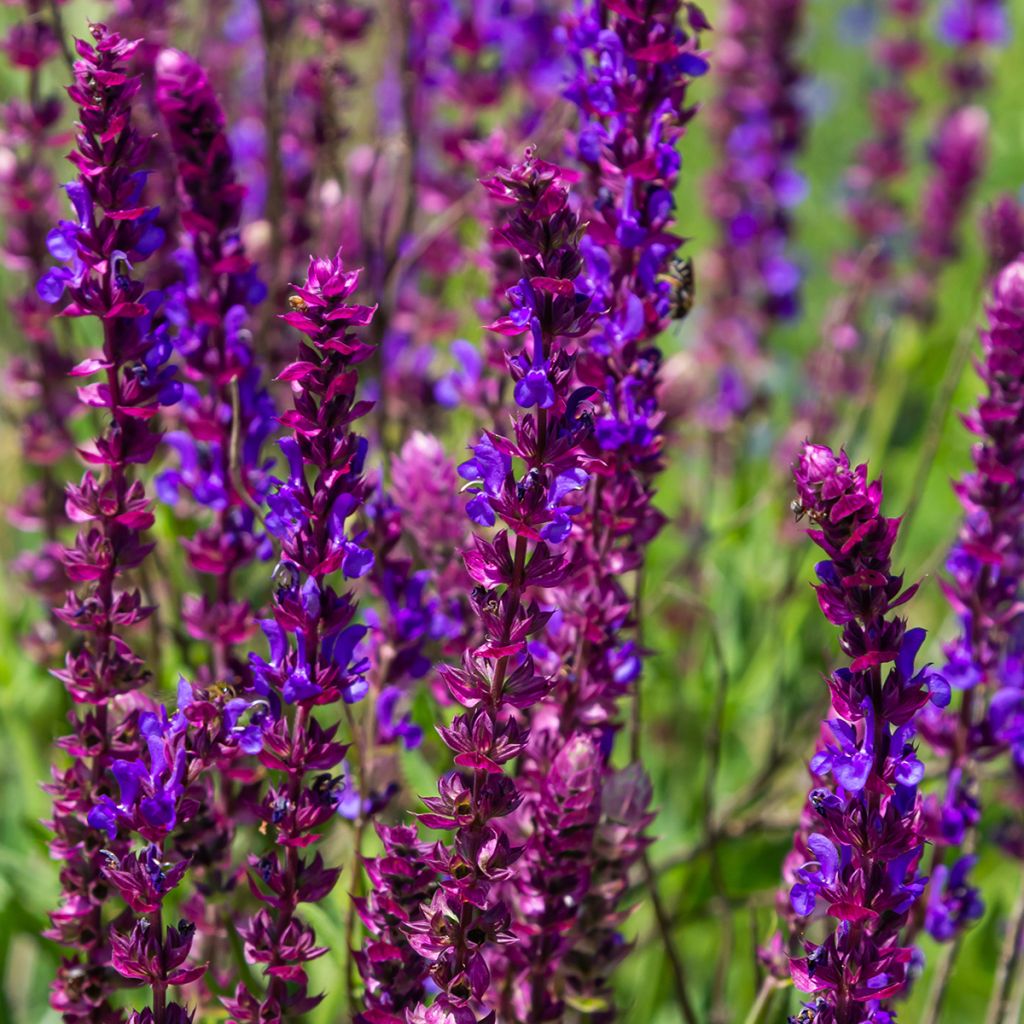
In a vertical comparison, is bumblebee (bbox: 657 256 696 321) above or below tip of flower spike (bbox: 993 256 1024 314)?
below

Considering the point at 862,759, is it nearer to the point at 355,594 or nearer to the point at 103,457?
the point at 355,594

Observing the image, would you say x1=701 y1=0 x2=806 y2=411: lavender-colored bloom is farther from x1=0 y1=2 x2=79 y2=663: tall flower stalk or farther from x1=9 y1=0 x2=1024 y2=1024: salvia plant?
x1=0 y1=2 x2=79 y2=663: tall flower stalk

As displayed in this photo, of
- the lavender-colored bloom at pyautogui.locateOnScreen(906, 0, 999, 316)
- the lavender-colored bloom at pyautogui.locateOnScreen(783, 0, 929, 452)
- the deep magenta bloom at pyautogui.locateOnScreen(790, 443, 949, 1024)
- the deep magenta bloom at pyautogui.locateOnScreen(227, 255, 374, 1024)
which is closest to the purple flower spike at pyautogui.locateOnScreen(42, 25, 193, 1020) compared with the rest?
the deep magenta bloom at pyautogui.locateOnScreen(227, 255, 374, 1024)

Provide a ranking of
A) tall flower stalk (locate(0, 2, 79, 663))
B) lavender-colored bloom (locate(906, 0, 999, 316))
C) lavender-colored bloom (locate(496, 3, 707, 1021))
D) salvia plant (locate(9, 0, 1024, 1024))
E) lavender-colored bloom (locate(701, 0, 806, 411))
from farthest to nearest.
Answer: lavender-colored bloom (locate(906, 0, 999, 316))
lavender-colored bloom (locate(701, 0, 806, 411))
tall flower stalk (locate(0, 2, 79, 663))
lavender-colored bloom (locate(496, 3, 707, 1021))
salvia plant (locate(9, 0, 1024, 1024))

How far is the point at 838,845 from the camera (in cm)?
130

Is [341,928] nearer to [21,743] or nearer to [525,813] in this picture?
[525,813]

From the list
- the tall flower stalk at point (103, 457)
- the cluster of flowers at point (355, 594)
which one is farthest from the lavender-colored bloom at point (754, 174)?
the tall flower stalk at point (103, 457)

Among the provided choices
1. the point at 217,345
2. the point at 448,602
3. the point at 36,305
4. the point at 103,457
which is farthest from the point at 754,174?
the point at 103,457

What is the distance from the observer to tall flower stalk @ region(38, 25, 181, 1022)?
129 cm

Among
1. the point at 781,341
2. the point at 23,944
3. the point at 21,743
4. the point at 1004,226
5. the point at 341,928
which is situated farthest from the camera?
the point at 781,341

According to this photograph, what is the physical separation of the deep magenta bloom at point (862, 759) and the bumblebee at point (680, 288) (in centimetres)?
58

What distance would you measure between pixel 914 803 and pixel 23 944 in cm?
225

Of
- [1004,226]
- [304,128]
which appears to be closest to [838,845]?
[1004,226]

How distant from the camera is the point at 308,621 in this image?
125 centimetres
